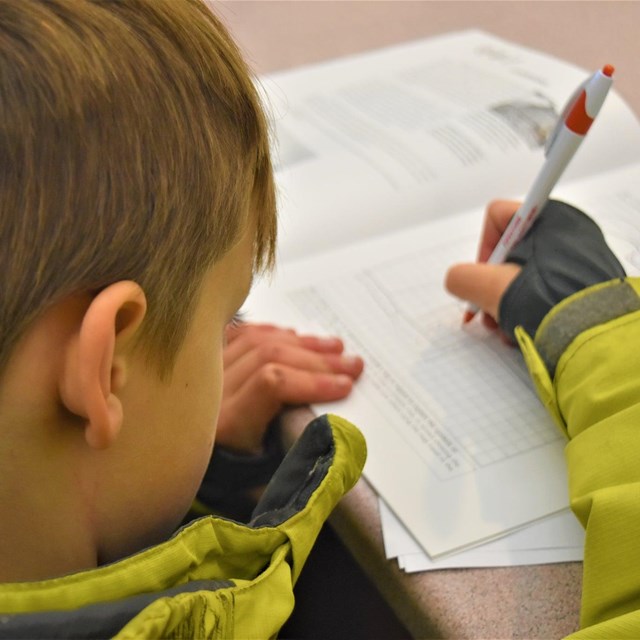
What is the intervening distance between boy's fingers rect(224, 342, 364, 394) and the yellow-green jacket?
0.08 m

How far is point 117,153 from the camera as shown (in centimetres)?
36

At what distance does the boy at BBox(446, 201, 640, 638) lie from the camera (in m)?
0.44

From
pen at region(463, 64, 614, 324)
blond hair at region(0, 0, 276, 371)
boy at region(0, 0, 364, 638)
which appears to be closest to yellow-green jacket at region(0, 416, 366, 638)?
boy at region(0, 0, 364, 638)

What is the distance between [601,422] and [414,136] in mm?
469

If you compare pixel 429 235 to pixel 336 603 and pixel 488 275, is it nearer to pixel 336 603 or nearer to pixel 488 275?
pixel 488 275

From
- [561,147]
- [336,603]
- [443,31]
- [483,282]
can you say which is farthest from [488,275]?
[443,31]

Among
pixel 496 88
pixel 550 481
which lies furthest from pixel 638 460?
pixel 496 88

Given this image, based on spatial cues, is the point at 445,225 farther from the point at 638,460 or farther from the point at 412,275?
the point at 638,460

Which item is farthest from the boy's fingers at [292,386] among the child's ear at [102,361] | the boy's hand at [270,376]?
the child's ear at [102,361]

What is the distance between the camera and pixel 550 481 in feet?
Answer: 1.74

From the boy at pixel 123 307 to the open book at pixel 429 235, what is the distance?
117 millimetres

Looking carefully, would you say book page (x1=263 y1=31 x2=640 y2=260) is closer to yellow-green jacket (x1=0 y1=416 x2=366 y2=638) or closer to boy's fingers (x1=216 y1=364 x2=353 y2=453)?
boy's fingers (x1=216 y1=364 x2=353 y2=453)

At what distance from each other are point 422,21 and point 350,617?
86 cm

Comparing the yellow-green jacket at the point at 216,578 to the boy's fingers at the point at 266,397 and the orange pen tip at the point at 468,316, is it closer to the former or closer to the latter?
the boy's fingers at the point at 266,397
